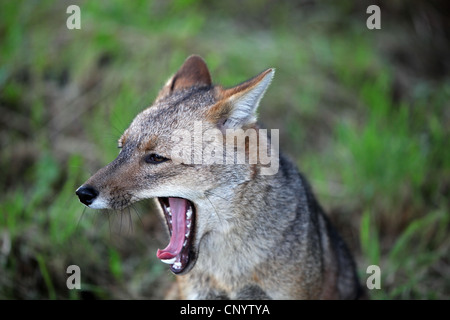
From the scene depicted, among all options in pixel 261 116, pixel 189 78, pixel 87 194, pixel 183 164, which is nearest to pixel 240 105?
pixel 183 164

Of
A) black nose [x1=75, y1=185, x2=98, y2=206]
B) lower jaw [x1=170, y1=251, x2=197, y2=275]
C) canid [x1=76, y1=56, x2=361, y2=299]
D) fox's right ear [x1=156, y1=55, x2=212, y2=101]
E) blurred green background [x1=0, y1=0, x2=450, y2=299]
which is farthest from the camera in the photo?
blurred green background [x1=0, y1=0, x2=450, y2=299]

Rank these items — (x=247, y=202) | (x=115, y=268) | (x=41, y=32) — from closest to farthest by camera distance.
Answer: (x=247, y=202), (x=115, y=268), (x=41, y=32)

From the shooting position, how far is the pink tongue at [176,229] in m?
3.17

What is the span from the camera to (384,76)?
6.56m

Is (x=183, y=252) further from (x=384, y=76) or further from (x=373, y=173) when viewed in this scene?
(x=384, y=76)

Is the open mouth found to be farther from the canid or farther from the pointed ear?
the pointed ear

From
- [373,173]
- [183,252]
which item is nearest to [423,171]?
[373,173]

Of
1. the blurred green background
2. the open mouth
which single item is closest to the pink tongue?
the open mouth

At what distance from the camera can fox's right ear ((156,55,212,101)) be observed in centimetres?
373

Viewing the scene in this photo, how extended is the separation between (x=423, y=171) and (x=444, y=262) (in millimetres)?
984

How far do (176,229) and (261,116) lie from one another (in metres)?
3.35

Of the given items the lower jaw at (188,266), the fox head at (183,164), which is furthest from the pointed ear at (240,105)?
the lower jaw at (188,266)

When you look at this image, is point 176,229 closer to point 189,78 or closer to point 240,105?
point 240,105

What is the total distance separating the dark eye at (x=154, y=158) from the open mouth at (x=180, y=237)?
0.33 meters
